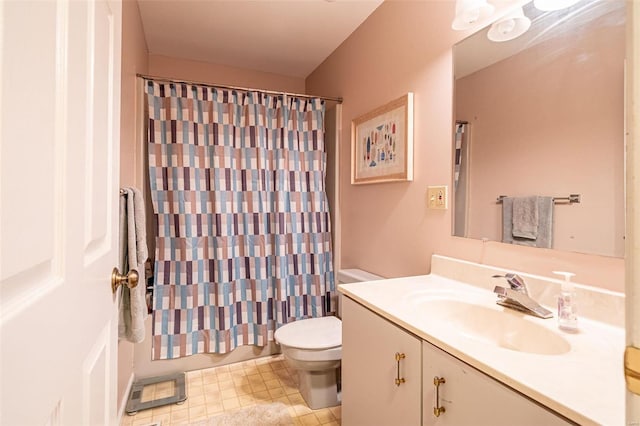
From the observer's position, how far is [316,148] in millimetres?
2430

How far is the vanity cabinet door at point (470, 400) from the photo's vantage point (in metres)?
0.61

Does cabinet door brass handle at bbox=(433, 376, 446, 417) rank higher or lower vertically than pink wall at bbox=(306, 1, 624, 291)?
lower

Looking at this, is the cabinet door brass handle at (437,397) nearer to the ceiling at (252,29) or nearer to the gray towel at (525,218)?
the gray towel at (525,218)

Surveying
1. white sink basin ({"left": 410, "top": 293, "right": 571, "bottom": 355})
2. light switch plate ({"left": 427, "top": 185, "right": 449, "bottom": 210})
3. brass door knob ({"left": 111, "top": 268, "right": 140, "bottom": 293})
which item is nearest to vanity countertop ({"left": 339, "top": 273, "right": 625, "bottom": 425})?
white sink basin ({"left": 410, "top": 293, "right": 571, "bottom": 355})

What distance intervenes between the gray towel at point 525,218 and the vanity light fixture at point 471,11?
73 centimetres

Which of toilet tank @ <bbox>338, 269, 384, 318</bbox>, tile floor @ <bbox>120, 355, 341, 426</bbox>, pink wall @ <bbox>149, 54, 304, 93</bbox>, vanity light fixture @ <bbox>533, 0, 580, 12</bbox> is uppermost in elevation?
pink wall @ <bbox>149, 54, 304, 93</bbox>

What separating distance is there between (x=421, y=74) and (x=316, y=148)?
103cm

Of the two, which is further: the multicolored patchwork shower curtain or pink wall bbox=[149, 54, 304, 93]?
pink wall bbox=[149, 54, 304, 93]

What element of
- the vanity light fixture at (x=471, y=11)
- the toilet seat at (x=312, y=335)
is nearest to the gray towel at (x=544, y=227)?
the vanity light fixture at (x=471, y=11)

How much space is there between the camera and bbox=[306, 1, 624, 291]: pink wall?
1.18 meters

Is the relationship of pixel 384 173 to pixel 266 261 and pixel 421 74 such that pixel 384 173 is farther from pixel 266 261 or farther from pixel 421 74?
pixel 266 261

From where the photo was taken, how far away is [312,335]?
1766mm

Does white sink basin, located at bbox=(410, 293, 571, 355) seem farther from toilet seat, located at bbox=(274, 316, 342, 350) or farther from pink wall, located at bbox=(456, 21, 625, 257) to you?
toilet seat, located at bbox=(274, 316, 342, 350)

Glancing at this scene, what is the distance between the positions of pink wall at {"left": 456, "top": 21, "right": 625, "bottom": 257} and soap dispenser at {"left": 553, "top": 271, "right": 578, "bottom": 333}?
13 centimetres
